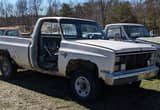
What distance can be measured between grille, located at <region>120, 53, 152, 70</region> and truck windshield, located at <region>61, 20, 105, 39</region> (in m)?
1.49

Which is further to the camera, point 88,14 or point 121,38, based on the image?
point 88,14

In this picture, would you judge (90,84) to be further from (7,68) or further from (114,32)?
(114,32)

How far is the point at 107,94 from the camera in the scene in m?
7.48

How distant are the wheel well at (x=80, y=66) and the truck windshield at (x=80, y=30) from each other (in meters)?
0.77

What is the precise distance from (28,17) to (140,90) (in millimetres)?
43428

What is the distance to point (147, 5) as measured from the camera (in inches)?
1561

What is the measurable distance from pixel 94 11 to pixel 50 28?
4109 cm

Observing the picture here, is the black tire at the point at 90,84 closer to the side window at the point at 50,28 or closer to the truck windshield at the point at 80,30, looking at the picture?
the truck windshield at the point at 80,30

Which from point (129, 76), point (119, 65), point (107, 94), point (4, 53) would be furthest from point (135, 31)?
point (119, 65)

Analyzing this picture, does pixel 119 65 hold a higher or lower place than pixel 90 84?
higher

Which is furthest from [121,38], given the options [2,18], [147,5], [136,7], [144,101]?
[2,18]

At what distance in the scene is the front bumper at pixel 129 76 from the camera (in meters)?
6.23

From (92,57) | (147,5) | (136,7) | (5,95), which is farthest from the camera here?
(136,7)

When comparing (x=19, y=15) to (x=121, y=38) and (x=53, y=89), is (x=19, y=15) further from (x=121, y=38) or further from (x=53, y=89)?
(x=53, y=89)
